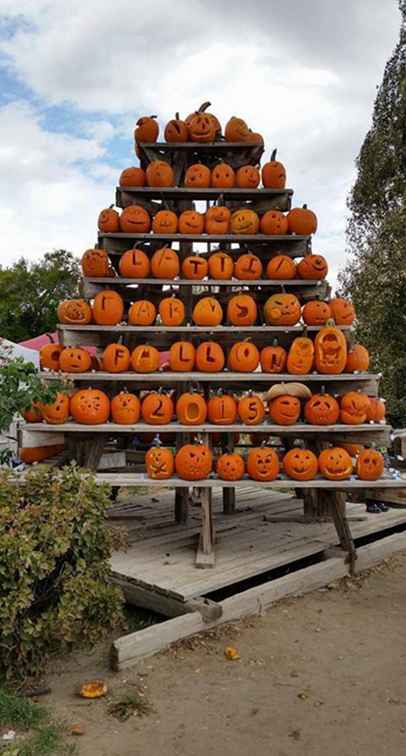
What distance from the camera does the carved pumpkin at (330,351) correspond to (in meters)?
5.11

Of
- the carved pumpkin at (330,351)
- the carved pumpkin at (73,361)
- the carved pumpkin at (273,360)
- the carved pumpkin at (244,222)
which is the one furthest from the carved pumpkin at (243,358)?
the carved pumpkin at (73,361)

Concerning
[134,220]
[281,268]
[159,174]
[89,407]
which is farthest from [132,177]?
[89,407]

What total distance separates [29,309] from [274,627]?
3779 cm

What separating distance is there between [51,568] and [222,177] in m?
4.13

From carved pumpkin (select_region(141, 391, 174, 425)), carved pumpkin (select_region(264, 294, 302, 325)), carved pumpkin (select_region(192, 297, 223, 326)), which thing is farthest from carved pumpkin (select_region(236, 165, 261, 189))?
carved pumpkin (select_region(141, 391, 174, 425))

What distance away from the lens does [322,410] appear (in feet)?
16.7

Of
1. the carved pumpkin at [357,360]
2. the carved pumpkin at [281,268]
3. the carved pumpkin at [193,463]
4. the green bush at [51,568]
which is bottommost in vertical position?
the green bush at [51,568]

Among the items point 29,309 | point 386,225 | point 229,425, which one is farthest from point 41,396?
A: point 29,309

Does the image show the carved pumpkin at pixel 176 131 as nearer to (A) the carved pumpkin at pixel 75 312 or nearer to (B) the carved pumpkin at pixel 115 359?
(A) the carved pumpkin at pixel 75 312

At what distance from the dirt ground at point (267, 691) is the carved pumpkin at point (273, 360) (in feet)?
6.49

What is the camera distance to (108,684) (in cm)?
344

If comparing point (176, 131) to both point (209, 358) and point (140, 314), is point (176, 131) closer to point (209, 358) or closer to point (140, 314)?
point (140, 314)

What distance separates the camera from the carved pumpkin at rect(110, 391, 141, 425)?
5074mm

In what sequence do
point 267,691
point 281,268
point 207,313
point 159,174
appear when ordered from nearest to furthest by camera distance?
point 267,691 < point 207,313 < point 281,268 < point 159,174
